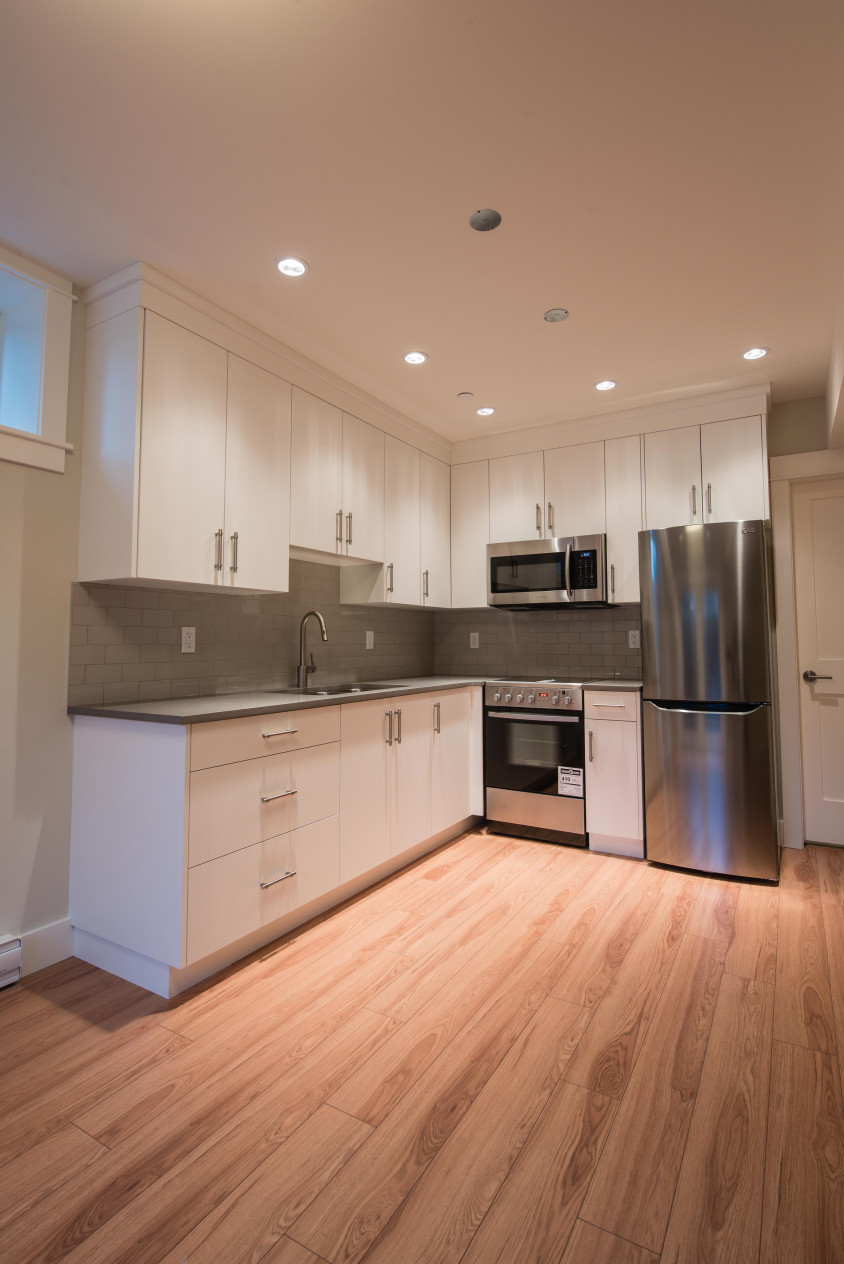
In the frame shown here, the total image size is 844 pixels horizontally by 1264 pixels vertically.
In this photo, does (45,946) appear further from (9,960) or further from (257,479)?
(257,479)

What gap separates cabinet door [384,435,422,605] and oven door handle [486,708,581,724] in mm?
867

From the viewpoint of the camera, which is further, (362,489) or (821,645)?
(821,645)

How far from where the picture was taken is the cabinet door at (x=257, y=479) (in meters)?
2.64

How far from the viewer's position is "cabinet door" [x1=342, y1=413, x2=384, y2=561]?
3.35 meters

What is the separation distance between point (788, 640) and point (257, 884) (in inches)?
122

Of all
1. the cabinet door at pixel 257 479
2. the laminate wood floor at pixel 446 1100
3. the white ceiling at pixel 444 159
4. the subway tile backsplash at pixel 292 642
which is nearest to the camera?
the laminate wood floor at pixel 446 1100

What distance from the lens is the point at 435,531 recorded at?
4188 mm

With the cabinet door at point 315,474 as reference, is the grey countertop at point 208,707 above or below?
below

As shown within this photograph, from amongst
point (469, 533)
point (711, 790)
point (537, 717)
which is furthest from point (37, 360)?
point (711, 790)

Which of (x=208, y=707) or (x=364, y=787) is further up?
(x=208, y=707)

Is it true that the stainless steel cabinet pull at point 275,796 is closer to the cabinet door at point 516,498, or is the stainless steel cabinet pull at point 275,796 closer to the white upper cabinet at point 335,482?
the white upper cabinet at point 335,482

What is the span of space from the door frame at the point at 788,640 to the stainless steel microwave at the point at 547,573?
3.20 ft

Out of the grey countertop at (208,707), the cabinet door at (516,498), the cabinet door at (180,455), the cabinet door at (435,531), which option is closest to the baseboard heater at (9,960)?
the grey countertop at (208,707)

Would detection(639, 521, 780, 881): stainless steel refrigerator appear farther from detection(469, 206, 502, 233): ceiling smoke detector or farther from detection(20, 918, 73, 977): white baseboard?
detection(20, 918, 73, 977): white baseboard
